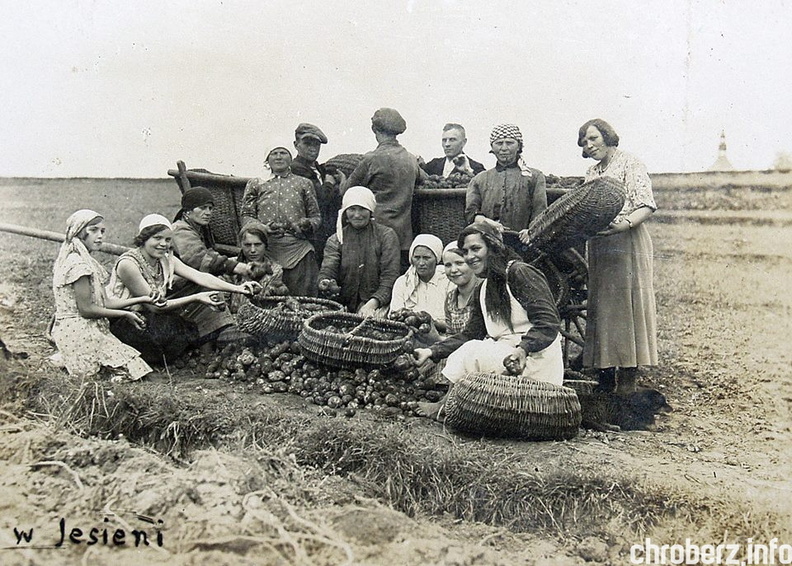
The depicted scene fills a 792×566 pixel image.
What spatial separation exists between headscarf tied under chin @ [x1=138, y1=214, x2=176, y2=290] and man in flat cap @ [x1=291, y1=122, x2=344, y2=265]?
43.3 inches

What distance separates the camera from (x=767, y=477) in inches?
146

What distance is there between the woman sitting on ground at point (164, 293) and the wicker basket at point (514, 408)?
69.7 inches

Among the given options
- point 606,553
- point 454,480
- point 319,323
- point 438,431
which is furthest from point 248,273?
point 606,553

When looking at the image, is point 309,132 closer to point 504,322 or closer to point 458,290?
point 458,290

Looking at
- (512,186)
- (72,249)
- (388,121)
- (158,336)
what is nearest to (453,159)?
(388,121)

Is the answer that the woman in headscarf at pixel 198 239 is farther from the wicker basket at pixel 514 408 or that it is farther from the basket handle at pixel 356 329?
the wicker basket at pixel 514 408

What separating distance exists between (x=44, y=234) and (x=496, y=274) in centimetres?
318

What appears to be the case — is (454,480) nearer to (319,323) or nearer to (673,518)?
(673,518)

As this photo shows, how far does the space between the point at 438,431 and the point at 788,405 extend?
212 cm

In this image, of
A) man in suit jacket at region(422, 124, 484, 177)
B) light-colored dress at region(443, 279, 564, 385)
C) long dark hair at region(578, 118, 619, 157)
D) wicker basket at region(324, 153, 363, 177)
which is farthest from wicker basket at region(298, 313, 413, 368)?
long dark hair at region(578, 118, 619, 157)

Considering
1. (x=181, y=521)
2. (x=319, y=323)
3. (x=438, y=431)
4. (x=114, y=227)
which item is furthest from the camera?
(x=114, y=227)

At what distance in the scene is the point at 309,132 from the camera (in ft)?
16.8

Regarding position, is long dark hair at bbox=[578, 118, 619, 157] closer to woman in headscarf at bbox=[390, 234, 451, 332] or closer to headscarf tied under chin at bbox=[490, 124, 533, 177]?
headscarf tied under chin at bbox=[490, 124, 533, 177]

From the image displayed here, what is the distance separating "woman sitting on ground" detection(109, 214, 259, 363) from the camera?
451 cm
